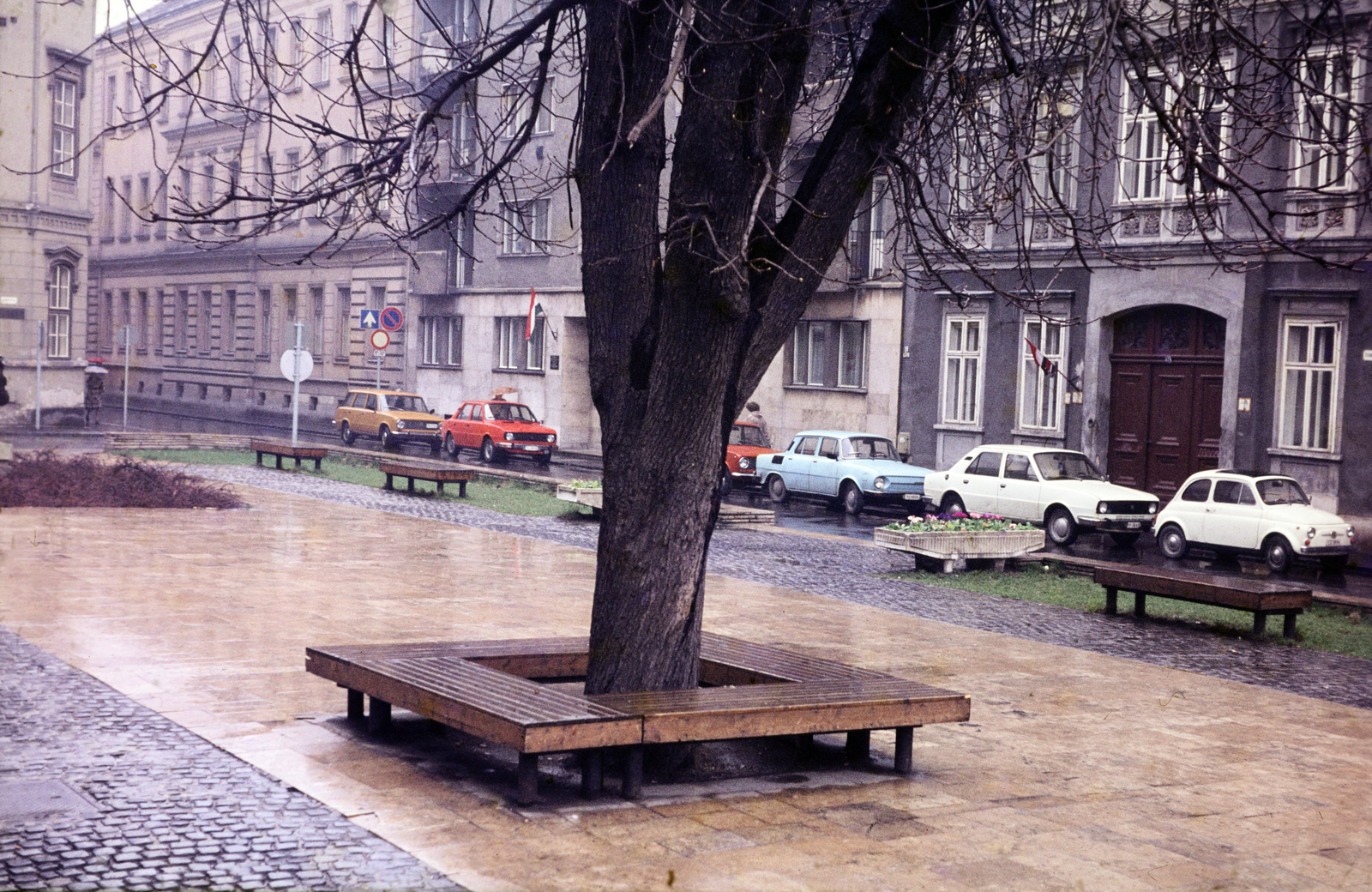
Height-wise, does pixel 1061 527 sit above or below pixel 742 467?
below

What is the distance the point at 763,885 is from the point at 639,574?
205 cm

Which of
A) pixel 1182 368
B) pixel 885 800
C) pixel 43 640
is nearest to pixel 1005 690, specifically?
pixel 885 800

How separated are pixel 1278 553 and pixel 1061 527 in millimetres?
3289

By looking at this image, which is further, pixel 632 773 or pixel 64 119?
pixel 64 119

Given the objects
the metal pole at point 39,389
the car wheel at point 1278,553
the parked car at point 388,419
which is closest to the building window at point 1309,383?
the car wheel at point 1278,553

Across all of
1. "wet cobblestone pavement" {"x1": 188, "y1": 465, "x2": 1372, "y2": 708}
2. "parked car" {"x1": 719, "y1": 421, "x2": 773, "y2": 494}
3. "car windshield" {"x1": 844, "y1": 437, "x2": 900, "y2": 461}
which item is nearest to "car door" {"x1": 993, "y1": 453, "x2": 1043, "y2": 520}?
"wet cobblestone pavement" {"x1": 188, "y1": 465, "x2": 1372, "y2": 708}

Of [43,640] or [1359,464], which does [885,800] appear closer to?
[43,640]

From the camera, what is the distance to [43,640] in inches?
390

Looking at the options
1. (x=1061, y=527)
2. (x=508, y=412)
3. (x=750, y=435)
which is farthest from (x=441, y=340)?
(x=1061, y=527)

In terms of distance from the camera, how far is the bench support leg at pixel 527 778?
252 inches

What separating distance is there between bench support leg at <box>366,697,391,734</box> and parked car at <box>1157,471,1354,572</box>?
15890 mm

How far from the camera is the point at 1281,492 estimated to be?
70.3ft

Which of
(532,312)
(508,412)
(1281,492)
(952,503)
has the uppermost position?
(532,312)

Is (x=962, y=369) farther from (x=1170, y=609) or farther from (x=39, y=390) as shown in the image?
(x=39, y=390)
